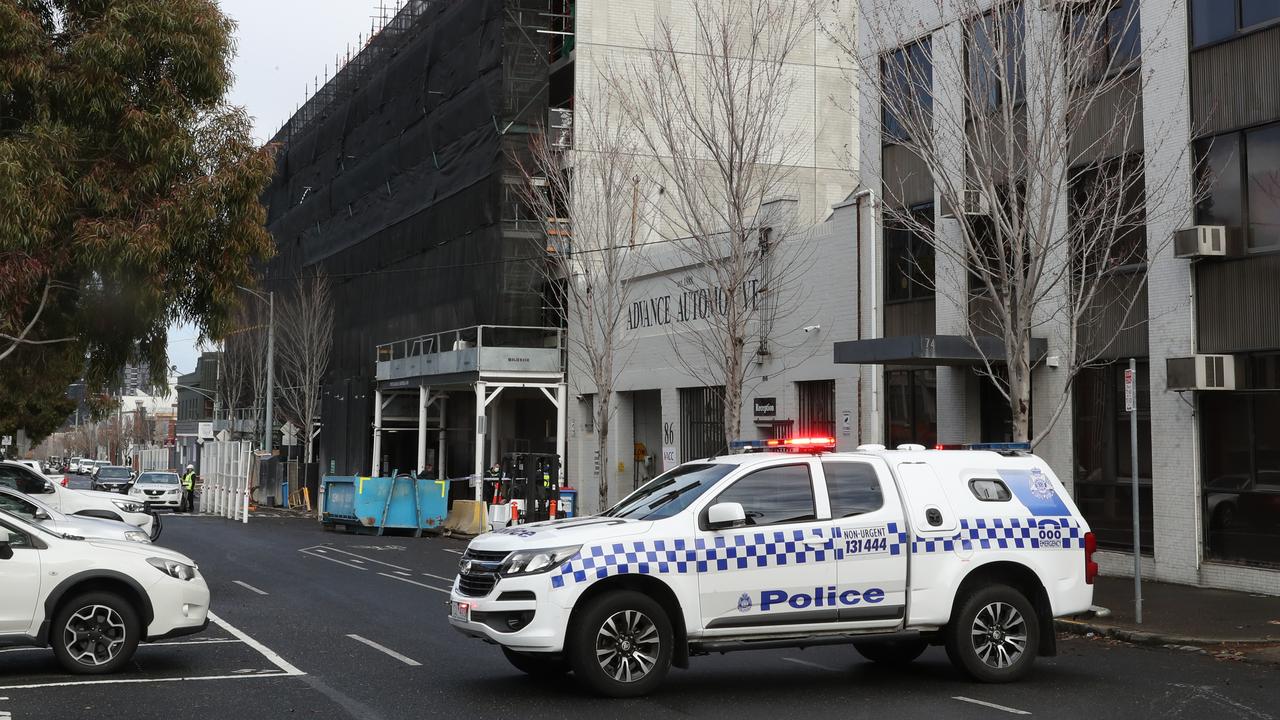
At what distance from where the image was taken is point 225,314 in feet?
57.7

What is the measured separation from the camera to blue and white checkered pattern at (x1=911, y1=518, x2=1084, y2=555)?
10477 mm

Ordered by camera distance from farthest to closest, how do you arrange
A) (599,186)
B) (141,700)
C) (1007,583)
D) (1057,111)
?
(599,186), (1057,111), (1007,583), (141,700)

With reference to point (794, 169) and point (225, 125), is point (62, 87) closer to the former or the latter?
point (225, 125)

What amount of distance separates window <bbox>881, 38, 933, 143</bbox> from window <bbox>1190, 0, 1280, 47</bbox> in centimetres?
358

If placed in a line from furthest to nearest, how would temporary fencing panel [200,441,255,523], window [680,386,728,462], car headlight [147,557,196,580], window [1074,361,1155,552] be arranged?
temporary fencing panel [200,441,255,523] < window [680,386,728,462] < window [1074,361,1155,552] < car headlight [147,557,196,580]

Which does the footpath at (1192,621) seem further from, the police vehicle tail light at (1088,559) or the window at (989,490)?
the window at (989,490)

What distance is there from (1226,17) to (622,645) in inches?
502

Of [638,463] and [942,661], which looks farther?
[638,463]

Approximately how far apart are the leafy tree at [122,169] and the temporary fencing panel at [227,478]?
872 inches

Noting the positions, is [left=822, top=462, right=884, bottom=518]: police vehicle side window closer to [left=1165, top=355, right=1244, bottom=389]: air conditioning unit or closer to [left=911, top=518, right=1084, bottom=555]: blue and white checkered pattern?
[left=911, top=518, right=1084, bottom=555]: blue and white checkered pattern

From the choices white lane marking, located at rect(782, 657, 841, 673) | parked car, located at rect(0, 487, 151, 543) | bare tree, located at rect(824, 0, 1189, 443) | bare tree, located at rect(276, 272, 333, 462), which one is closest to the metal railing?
bare tree, located at rect(276, 272, 333, 462)

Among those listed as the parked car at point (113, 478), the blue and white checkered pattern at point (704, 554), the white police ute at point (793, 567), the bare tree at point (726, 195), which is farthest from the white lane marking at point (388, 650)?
the parked car at point (113, 478)

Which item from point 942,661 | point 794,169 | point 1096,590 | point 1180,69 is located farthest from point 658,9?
point 942,661

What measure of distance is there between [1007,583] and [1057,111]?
8188mm
